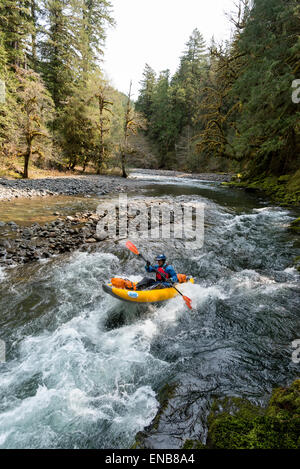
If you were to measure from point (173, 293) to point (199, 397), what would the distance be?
243cm

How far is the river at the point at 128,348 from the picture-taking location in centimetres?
268

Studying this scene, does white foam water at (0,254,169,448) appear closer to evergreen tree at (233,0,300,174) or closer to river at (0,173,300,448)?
river at (0,173,300,448)

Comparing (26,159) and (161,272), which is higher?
(26,159)

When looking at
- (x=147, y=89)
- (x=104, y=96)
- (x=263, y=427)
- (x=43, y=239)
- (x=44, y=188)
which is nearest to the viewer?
(x=263, y=427)

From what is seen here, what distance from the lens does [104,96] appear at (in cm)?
2166

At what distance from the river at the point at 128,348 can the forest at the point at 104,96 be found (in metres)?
10.4

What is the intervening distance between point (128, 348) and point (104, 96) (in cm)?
2320

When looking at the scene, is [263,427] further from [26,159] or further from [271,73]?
[26,159]

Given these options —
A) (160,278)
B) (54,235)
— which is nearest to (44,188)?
(54,235)

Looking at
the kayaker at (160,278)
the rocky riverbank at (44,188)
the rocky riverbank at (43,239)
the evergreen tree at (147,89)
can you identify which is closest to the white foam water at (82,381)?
the kayaker at (160,278)

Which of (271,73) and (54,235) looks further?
(271,73)

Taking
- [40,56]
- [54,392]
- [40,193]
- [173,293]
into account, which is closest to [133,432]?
[54,392]

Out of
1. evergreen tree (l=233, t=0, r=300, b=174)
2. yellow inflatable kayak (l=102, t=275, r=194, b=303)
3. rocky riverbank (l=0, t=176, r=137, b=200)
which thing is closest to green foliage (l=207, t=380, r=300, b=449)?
yellow inflatable kayak (l=102, t=275, r=194, b=303)

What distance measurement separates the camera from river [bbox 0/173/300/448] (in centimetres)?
268
